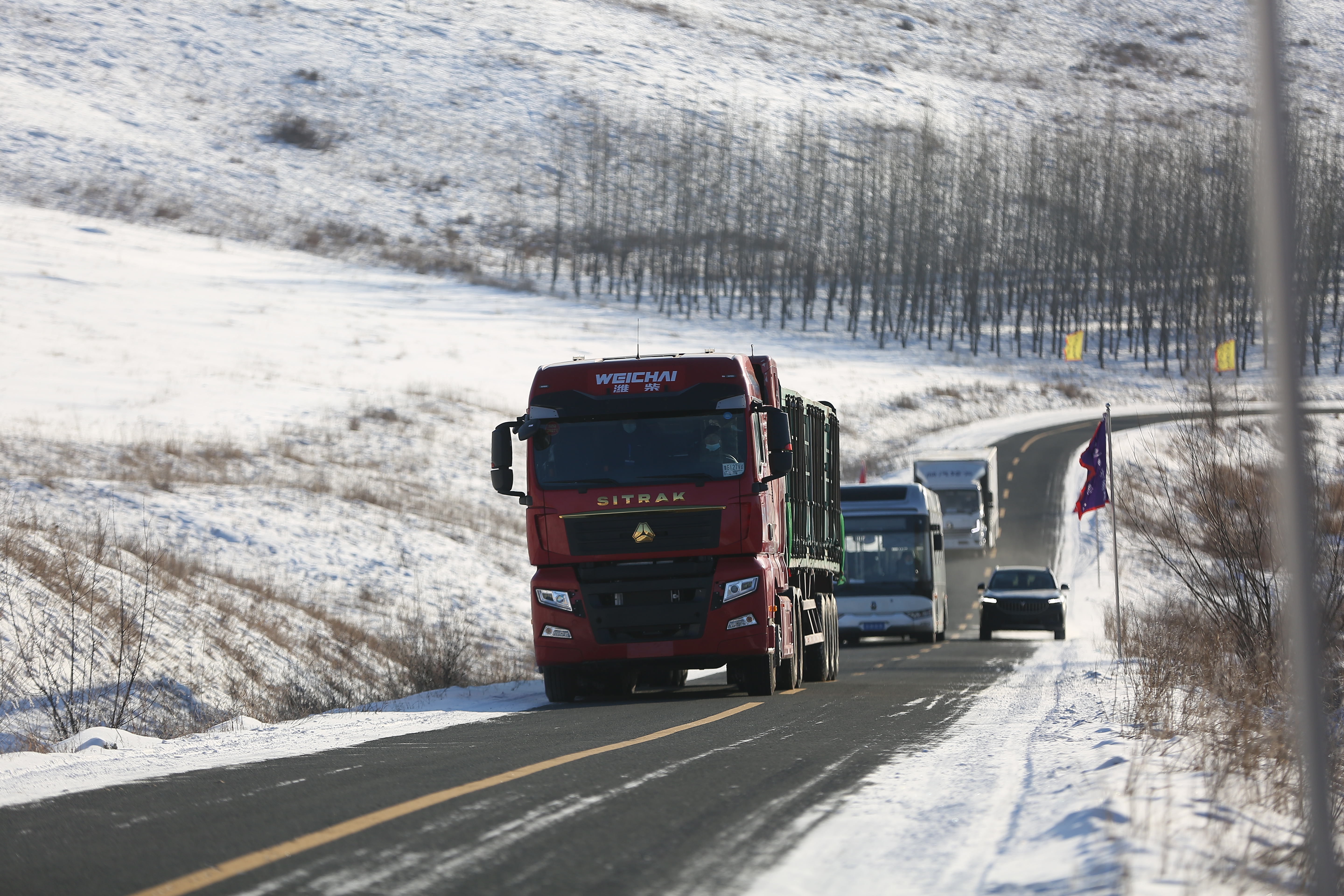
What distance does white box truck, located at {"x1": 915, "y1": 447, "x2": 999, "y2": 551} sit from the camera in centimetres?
4603

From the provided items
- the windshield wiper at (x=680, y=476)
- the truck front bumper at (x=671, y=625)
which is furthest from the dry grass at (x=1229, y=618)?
the windshield wiper at (x=680, y=476)

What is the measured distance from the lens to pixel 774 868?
6.04 meters

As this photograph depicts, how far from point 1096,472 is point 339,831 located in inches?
1071

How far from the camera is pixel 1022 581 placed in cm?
3369

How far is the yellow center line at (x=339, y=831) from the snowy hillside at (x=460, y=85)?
92.2m

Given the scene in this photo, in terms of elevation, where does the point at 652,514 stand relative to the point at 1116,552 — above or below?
above

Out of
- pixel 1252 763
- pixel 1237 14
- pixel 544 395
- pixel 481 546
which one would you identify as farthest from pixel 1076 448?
pixel 1237 14

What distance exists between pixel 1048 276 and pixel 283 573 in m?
111

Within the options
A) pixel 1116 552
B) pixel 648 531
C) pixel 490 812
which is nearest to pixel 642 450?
pixel 648 531

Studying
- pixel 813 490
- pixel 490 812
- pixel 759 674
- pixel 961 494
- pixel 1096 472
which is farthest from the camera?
pixel 961 494

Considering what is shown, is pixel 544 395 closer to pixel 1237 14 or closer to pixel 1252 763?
pixel 1252 763

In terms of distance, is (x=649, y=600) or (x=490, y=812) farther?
(x=649, y=600)

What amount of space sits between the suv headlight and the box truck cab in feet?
51.2

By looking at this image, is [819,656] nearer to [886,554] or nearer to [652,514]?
[652,514]
